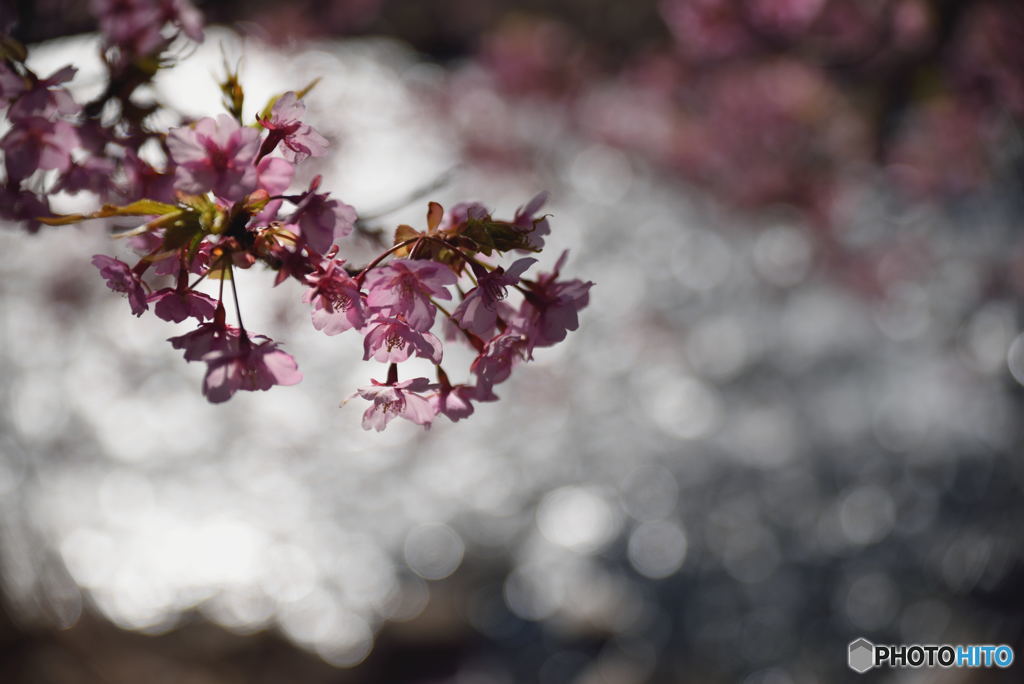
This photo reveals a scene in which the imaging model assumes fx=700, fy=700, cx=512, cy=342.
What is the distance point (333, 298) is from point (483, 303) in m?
0.11

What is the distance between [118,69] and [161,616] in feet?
7.96

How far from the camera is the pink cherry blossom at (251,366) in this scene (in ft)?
1.66

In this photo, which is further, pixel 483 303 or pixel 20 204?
pixel 20 204

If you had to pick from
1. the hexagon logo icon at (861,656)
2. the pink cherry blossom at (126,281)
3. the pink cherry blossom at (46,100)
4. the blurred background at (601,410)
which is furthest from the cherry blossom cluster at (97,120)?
the hexagon logo icon at (861,656)

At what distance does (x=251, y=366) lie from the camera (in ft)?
1.70

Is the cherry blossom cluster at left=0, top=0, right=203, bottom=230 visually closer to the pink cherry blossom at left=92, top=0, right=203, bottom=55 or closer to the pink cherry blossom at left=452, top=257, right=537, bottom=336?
the pink cherry blossom at left=92, top=0, right=203, bottom=55

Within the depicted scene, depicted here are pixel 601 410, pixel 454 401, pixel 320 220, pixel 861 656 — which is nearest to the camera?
pixel 320 220

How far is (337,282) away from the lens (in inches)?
19.3

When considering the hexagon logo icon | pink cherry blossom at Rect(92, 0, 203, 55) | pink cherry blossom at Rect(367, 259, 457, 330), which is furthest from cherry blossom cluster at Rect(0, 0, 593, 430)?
the hexagon logo icon

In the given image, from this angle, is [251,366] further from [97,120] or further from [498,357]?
[97,120]

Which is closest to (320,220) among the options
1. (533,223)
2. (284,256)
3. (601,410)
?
(284,256)

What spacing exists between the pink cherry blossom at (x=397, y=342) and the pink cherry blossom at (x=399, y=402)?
0.03 metres

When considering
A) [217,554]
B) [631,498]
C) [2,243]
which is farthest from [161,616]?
[631,498]

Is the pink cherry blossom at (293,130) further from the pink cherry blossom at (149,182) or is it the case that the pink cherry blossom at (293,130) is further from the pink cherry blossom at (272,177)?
the pink cherry blossom at (149,182)
